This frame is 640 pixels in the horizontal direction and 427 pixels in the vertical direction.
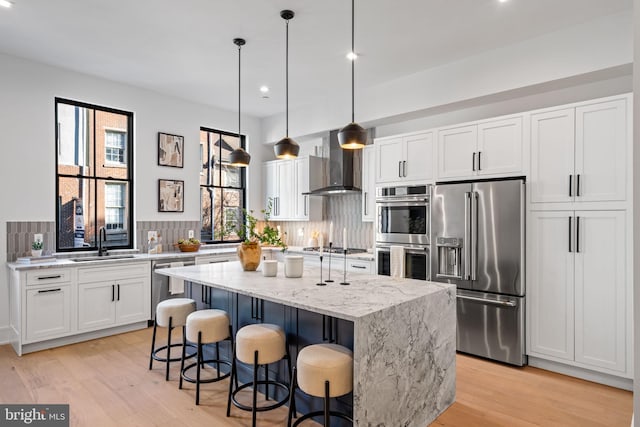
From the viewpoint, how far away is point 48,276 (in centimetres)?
388

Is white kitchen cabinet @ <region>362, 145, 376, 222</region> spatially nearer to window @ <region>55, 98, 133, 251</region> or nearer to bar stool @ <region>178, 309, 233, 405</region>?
bar stool @ <region>178, 309, 233, 405</region>

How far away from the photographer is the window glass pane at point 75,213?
4599mm

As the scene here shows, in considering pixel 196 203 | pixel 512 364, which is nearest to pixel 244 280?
pixel 512 364

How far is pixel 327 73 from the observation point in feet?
14.9

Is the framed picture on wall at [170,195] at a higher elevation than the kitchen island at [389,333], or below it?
higher

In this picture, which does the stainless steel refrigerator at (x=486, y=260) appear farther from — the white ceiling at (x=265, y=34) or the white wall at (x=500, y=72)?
the white ceiling at (x=265, y=34)

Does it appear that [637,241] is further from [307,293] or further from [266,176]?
[266,176]

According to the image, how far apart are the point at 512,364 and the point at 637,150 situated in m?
3.25

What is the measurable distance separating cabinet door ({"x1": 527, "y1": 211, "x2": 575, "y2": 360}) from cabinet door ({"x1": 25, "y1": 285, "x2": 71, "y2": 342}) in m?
4.73

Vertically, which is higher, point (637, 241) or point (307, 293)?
point (637, 241)

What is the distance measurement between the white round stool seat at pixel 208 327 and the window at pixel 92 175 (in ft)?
8.99

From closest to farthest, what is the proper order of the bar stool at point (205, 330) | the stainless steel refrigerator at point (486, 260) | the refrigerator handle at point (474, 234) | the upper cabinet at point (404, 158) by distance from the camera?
1. the bar stool at point (205, 330)
2. the stainless steel refrigerator at point (486, 260)
3. the refrigerator handle at point (474, 234)
4. the upper cabinet at point (404, 158)

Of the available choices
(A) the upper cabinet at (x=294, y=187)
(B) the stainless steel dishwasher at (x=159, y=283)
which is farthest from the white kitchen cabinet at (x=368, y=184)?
(B) the stainless steel dishwasher at (x=159, y=283)

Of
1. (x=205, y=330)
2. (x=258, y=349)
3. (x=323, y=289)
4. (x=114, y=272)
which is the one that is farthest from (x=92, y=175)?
(x=323, y=289)
